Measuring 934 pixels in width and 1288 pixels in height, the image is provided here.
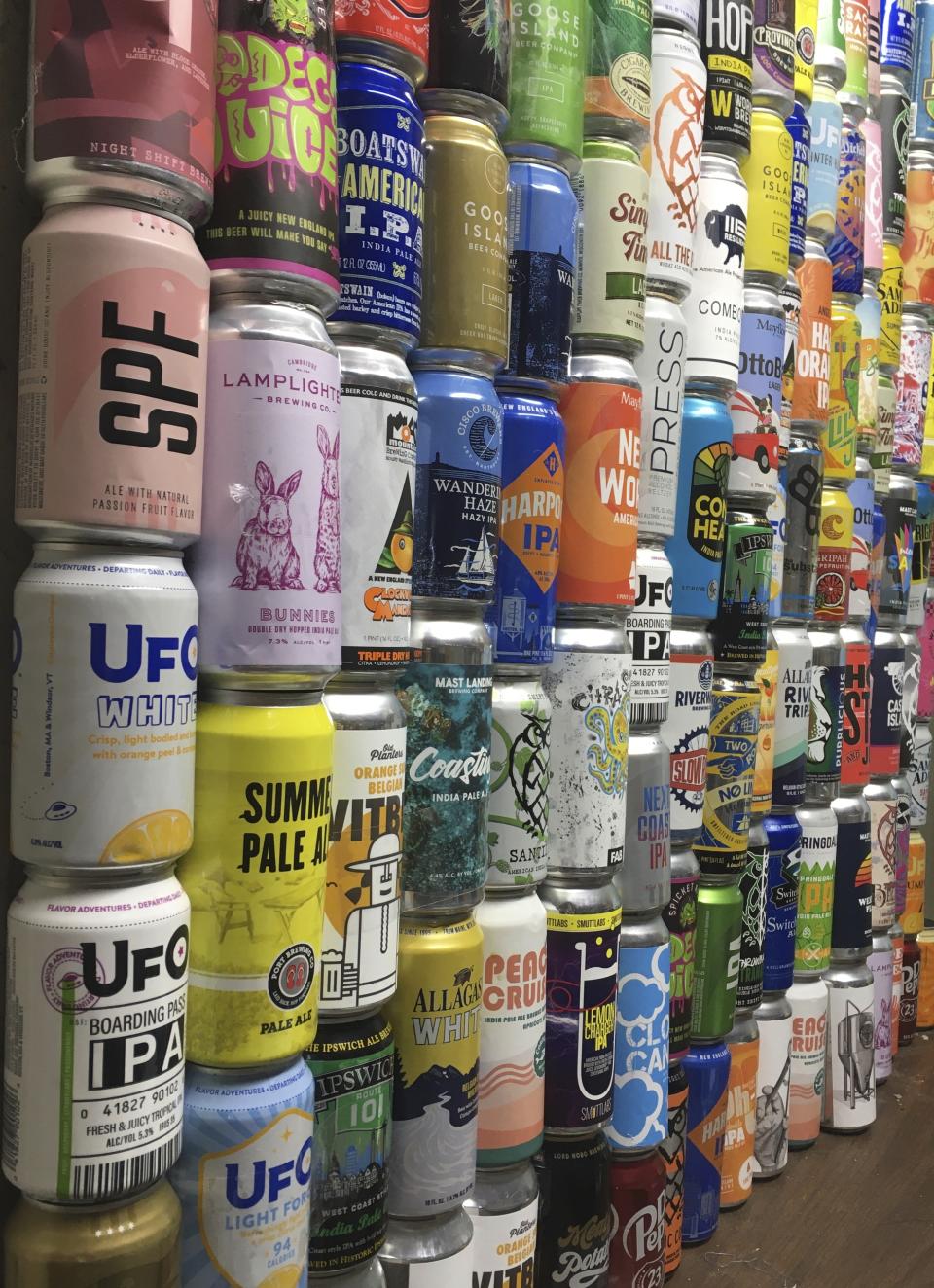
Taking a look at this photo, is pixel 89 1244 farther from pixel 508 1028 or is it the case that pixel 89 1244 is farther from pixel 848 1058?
pixel 848 1058

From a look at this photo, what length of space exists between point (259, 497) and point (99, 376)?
14cm

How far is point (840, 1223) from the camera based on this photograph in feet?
5.44

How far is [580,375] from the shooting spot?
1277 mm

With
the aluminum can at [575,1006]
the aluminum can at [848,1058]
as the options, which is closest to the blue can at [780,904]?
the aluminum can at [848,1058]

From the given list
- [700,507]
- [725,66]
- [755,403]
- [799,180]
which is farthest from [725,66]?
[700,507]

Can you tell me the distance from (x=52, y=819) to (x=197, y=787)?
123mm

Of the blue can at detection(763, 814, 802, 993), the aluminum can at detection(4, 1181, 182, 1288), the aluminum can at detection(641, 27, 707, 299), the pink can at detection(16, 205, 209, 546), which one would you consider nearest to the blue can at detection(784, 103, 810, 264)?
the aluminum can at detection(641, 27, 707, 299)

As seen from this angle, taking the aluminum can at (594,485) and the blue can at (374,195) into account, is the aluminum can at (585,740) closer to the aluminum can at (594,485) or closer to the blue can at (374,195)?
the aluminum can at (594,485)

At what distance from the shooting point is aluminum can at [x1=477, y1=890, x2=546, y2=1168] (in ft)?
3.85

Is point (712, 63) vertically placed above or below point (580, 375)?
above

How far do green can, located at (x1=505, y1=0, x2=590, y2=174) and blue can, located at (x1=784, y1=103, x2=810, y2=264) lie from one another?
668 millimetres

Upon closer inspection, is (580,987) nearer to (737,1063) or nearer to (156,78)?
(737,1063)

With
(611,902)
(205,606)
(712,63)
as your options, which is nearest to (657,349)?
(712,63)

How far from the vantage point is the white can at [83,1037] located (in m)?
0.77
